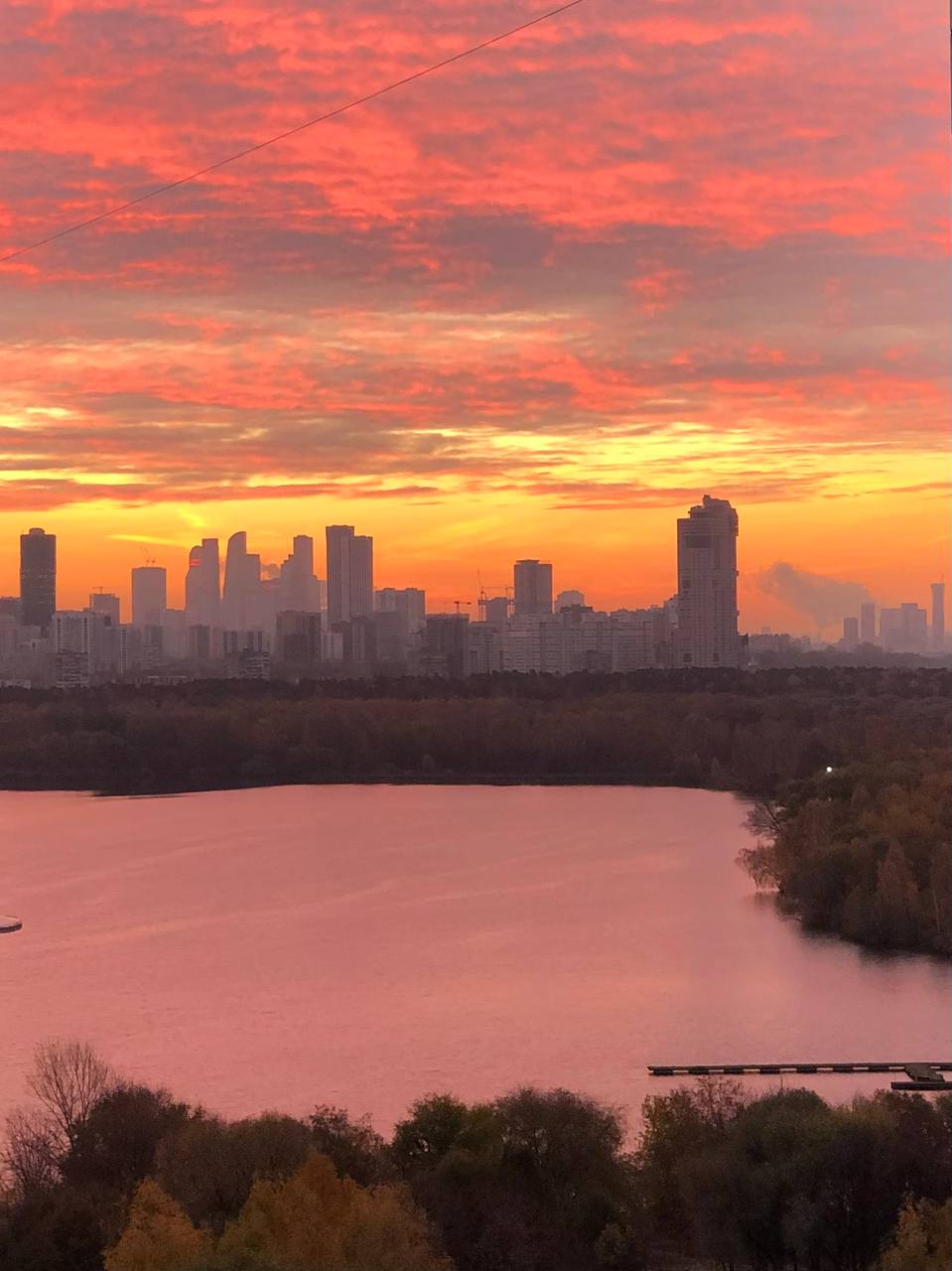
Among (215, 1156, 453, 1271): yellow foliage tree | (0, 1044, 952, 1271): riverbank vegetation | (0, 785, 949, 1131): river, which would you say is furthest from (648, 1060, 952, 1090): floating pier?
(215, 1156, 453, 1271): yellow foliage tree

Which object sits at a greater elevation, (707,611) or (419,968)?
(707,611)

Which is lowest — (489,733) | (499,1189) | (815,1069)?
(815,1069)

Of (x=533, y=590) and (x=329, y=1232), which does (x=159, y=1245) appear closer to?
(x=329, y=1232)

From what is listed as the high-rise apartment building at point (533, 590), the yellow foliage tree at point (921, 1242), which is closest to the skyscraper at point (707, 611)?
the high-rise apartment building at point (533, 590)

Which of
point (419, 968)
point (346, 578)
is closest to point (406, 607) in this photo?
point (346, 578)

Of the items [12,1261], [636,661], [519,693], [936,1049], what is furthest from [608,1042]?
[636,661]

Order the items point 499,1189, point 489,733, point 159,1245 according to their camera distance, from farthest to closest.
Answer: point 489,733, point 499,1189, point 159,1245

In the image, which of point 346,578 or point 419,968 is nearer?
point 419,968
